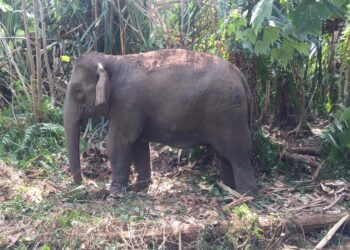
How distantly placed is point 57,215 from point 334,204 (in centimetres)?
261

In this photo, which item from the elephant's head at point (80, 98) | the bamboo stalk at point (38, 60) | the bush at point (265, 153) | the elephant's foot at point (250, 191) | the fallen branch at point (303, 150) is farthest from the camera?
the bamboo stalk at point (38, 60)

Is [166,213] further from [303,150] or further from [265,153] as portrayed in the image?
[303,150]

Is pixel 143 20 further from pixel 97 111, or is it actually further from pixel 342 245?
pixel 342 245

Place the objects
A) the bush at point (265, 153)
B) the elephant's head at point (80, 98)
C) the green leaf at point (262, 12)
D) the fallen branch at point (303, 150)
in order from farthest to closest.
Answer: the fallen branch at point (303, 150)
the bush at point (265, 153)
the elephant's head at point (80, 98)
the green leaf at point (262, 12)

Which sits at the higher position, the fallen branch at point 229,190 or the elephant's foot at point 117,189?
the fallen branch at point 229,190

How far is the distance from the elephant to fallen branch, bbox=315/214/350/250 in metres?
1.18

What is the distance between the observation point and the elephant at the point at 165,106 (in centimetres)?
607

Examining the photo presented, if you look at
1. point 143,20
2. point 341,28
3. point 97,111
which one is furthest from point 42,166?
point 341,28

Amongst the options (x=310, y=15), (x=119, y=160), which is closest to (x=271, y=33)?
(x=310, y=15)

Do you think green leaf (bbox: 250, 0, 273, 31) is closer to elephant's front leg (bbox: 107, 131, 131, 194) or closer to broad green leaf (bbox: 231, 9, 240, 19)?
broad green leaf (bbox: 231, 9, 240, 19)

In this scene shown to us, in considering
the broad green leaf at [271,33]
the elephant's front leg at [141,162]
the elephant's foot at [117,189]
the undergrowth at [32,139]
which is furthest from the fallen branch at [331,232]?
the undergrowth at [32,139]

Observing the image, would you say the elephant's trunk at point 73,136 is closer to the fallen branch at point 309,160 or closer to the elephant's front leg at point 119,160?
the elephant's front leg at point 119,160

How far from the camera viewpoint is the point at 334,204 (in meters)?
5.62

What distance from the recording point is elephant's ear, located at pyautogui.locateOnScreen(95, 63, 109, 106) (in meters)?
6.13
